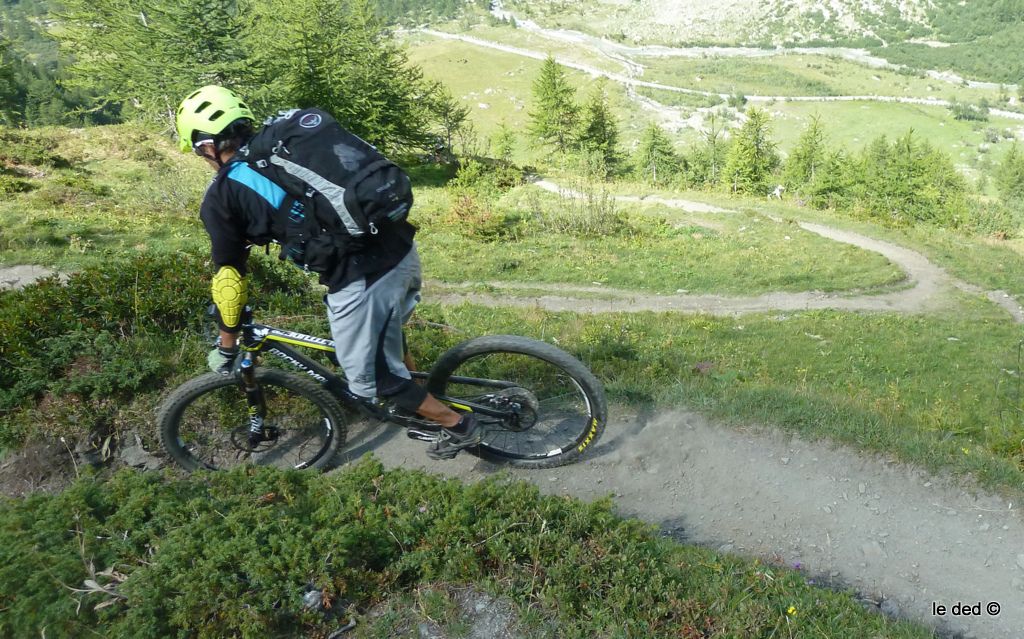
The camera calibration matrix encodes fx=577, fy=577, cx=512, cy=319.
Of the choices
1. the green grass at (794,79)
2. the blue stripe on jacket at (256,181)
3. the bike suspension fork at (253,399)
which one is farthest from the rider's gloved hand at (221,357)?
the green grass at (794,79)

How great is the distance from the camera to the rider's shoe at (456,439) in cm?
503

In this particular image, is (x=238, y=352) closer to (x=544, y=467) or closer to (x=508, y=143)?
(x=544, y=467)

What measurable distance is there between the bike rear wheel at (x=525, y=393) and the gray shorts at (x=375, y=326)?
0.61m

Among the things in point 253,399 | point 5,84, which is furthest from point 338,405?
point 5,84

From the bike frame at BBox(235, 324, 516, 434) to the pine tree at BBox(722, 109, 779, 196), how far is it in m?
59.0

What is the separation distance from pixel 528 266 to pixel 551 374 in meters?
14.6

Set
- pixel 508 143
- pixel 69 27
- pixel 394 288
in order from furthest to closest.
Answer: pixel 508 143
pixel 69 27
pixel 394 288

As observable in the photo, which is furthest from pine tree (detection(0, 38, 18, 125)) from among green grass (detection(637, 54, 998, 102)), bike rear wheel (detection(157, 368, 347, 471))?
green grass (detection(637, 54, 998, 102))

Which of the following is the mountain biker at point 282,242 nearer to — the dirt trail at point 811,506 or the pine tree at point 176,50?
the dirt trail at point 811,506

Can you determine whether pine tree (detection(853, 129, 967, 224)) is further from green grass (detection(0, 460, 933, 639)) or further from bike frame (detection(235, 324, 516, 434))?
green grass (detection(0, 460, 933, 639))

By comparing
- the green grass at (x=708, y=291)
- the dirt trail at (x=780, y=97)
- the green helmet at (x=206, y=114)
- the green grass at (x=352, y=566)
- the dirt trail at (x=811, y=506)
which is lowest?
the green grass at (x=708, y=291)

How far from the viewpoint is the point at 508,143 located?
6162cm

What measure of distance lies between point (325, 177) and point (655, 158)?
70.1 metres

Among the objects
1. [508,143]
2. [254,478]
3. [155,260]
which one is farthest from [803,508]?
[508,143]
